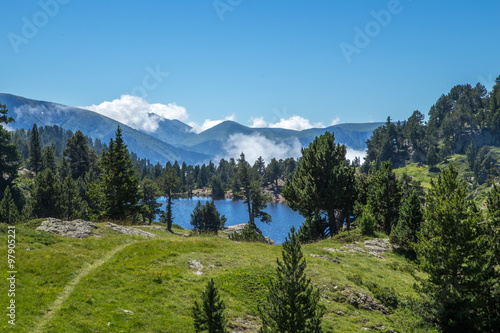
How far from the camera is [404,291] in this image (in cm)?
2609

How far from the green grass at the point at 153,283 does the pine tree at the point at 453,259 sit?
2.36m

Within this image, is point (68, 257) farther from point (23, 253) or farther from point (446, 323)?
point (446, 323)

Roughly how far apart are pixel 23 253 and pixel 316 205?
37723mm

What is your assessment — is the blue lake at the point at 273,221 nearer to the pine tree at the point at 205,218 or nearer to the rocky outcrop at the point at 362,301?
the pine tree at the point at 205,218

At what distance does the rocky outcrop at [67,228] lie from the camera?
31547 mm

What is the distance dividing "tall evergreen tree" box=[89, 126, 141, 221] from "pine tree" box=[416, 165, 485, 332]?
42811 mm

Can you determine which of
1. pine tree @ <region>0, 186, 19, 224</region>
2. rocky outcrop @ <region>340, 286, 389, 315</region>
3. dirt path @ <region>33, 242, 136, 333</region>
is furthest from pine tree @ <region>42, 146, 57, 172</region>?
rocky outcrop @ <region>340, 286, 389, 315</region>

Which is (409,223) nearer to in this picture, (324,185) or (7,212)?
(324,185)

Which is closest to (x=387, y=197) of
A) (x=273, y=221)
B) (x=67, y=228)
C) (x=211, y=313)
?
(x=211, y=313)

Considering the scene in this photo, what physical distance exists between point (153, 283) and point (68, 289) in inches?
206

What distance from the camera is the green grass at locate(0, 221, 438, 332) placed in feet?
55.6

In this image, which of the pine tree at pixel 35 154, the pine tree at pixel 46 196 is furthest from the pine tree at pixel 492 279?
the pine tree at pixel 35 154

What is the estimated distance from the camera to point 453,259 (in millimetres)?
19750

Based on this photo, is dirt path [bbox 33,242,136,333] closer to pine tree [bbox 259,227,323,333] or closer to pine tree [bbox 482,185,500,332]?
pine tree [bbox 259,227,323,333]
